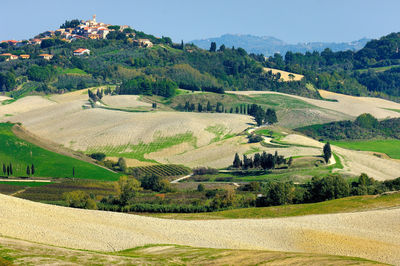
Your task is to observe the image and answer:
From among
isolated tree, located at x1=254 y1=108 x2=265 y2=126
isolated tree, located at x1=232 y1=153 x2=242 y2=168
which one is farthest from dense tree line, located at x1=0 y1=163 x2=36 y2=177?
isolated tree, located at x1=254 y1=108 x2=265 y2=126

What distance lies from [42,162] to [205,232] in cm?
8523

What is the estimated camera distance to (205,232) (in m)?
59.0

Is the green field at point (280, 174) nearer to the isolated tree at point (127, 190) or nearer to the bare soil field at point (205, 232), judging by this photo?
the isolated tree at point (127, 190)

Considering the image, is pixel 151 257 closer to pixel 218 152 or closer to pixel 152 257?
pixel 152 257

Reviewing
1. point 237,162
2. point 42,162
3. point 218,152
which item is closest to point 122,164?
point 42,162

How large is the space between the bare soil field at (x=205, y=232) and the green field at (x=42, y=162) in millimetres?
66227

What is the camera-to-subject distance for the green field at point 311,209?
7538 centimetres

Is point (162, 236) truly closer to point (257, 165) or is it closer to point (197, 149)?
point (257, 165)

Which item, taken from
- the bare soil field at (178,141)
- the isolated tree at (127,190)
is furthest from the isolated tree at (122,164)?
the isolated tree at (127,190)

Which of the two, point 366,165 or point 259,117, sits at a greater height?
point 259,117

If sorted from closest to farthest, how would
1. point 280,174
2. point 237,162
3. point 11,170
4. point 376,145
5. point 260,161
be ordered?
point 280,174 < point 11,170 < point 260,161 < point 237,162 < point 376,145

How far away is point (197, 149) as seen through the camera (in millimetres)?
163375

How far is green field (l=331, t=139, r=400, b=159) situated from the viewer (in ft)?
574

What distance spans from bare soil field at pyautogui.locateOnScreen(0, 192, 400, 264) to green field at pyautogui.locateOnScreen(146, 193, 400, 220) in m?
8.41
